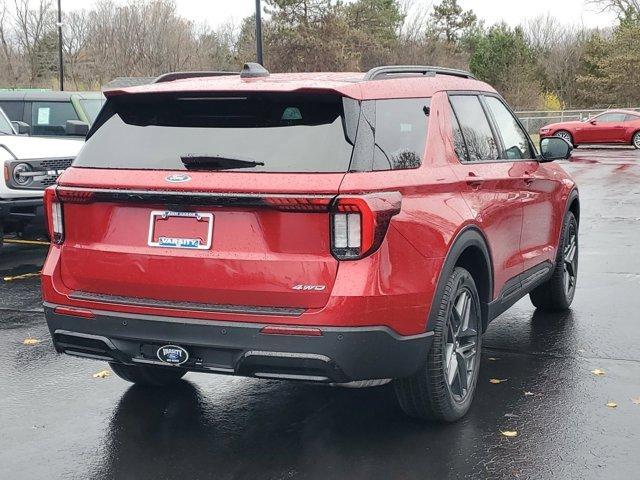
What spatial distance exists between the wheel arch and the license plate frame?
43.8 inches

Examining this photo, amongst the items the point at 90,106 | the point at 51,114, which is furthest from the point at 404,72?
the point at 90,106

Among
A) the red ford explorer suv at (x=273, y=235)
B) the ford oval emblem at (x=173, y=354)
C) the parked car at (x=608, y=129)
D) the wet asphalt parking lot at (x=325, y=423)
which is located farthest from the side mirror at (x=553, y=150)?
the parked car at (x=608, y=129)

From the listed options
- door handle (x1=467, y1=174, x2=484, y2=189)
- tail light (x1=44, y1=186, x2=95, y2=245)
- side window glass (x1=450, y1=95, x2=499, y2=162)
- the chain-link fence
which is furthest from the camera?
the chain-link fence

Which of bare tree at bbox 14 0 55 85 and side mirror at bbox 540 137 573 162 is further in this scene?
bare tree at bbox 14 0 55 85

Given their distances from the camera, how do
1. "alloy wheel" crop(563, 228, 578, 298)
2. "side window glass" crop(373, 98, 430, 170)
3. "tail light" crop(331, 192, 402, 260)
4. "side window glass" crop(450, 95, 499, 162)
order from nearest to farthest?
1. "tail light" crop(331, 192, 402, 260)
2. "side window glass" crop(373, 98, 430, 170)
3. "side window glass" crop(450, 95, 499, 162)
4. "alloy wheel" crop(563, 228, 578, 298)

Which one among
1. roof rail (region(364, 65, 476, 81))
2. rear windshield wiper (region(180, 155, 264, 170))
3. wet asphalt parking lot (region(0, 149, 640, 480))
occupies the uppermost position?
roof rail (region(364, 65, 476, 81))

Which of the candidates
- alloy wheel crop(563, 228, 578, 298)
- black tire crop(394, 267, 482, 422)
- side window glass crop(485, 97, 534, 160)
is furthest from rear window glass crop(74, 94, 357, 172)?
alloy wheel crop(563, 228, 578, 298)

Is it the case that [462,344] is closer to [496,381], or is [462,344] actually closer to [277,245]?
[496,381]

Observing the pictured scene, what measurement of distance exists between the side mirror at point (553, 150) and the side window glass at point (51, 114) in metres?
8.58

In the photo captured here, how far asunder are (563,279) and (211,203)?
397cm

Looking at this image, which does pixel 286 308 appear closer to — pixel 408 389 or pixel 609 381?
pixel 408 389

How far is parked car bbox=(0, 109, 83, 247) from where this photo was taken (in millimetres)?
Answer: 9516

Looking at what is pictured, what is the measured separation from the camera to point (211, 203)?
380 centimetres

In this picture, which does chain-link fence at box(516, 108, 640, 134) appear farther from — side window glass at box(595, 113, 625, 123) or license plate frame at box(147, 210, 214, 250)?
license plate frame at box(147, 210, 214, 250)
